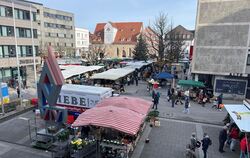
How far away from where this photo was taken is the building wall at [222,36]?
2097 cm

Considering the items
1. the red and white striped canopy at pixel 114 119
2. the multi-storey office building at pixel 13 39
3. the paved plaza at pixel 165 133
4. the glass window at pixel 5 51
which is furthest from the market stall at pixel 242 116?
the glass window at pixel 5 51

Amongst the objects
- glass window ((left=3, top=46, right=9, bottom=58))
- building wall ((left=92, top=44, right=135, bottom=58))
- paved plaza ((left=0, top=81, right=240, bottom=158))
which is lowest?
paved plaza ((left=0, top=81, right=240, bottom=158))

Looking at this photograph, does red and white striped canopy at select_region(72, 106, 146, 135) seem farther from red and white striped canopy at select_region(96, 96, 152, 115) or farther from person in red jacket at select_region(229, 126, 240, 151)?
person in red jacket at select_region(229, 126, 240, 151)

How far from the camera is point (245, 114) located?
1173 cm

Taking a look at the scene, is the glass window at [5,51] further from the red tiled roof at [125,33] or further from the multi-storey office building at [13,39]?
the red tiled roof at [125,33]

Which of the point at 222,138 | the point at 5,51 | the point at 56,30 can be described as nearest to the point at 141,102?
the point at 222,138

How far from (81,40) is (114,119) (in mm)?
71467

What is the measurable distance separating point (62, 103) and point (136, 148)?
715 centimetres

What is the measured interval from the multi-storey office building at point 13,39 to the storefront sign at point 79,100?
47.1 feet

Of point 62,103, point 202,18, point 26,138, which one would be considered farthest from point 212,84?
point 26,138

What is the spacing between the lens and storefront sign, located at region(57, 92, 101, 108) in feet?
45.9

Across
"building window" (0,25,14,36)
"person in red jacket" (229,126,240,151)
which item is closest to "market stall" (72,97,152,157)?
"person in red jacket" (229,126,240,151)

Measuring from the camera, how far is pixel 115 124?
8867 millimetres

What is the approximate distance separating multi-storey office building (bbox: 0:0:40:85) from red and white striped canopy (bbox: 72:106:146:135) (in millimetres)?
20166
